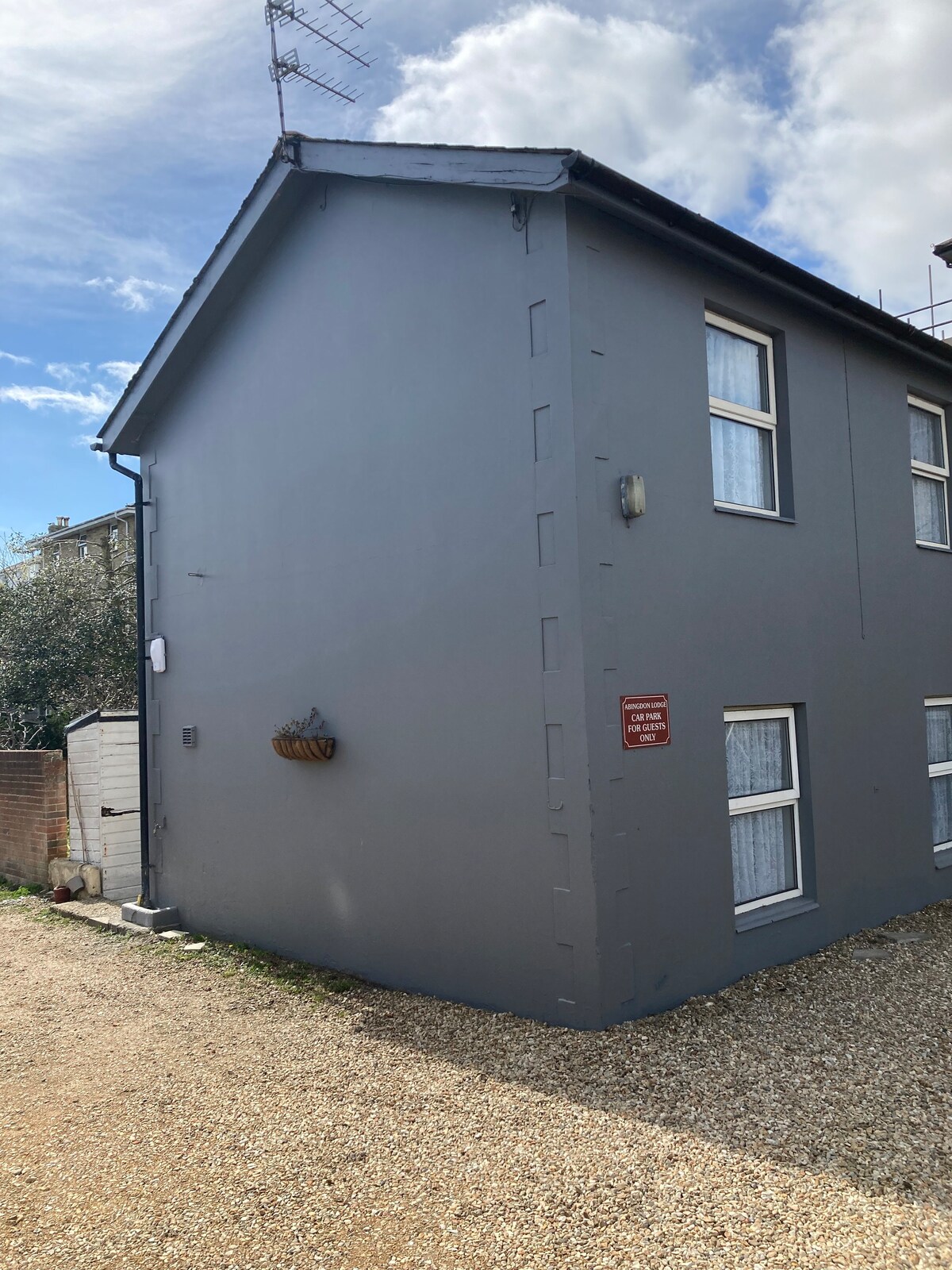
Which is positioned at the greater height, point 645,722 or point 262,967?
point 645,722

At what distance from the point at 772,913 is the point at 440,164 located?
18.3ft

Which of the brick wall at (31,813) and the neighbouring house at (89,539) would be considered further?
the neighbouring house at (89,539)

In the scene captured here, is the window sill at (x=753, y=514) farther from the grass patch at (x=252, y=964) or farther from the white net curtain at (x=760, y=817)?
the grass patch at (x=252, y=964)

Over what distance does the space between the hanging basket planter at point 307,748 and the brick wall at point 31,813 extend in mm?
4856

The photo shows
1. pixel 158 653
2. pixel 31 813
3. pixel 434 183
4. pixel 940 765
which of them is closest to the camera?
pixel 434 183

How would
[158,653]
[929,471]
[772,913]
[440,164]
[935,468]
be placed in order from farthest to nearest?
[935,468], [929,471], [158,653], [772,913], [440,164]

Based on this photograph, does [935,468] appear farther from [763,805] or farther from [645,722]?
[645,722]

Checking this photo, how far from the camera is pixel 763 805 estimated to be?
6.89m

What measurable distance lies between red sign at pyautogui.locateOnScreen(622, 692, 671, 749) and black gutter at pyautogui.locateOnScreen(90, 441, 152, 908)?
5568mm

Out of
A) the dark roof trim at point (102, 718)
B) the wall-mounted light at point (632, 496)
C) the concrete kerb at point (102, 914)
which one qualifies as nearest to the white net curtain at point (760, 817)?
the wall-mounted light at point (632, 496)

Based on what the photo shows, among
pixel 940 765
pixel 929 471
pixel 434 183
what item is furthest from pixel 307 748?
pixel 929 471

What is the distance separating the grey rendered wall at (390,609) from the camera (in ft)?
18.9

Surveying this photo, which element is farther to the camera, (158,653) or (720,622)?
(158,653)

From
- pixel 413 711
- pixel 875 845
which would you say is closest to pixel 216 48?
pixel 413 711
